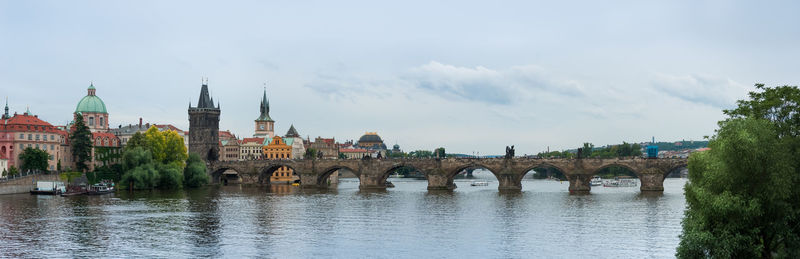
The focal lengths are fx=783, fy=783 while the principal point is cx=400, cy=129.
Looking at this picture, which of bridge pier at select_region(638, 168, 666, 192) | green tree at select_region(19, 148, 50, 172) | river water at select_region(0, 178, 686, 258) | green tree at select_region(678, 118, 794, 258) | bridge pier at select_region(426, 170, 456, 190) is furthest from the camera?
bridge pier at select_region(426, 170, 456, 190)

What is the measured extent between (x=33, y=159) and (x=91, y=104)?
59.6 meters

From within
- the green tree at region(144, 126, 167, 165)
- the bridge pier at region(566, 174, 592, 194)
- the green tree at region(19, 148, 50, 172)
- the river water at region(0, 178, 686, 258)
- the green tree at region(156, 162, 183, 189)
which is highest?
the green tree at region(144, 126, 167, 165)

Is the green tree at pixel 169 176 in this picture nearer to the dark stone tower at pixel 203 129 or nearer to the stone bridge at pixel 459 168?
the stone bridge at pixel 459 168

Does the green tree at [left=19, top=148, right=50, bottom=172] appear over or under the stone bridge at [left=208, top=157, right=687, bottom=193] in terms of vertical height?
over

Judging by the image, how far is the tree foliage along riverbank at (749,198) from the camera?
3547 cm

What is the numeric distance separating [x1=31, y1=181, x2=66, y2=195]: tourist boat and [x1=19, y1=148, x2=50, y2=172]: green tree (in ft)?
29.4

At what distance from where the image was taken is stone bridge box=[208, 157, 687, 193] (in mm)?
115688

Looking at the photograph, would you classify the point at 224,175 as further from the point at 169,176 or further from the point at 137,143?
the point at 169,176

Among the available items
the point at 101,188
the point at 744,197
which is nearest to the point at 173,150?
the point at 101,188

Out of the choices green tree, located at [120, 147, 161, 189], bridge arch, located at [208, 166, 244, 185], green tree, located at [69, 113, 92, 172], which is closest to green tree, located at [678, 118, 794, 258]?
green tree, located at [120, 147, 161, 189]

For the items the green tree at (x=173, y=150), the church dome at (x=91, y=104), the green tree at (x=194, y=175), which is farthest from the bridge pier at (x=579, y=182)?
the church dome at (x=91, y=104)

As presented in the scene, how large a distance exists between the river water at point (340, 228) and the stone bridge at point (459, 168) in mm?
17923

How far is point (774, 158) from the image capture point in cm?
3556

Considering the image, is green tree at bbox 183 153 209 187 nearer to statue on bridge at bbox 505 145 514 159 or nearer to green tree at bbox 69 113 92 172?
green tree at bbox 69 113 92 172
